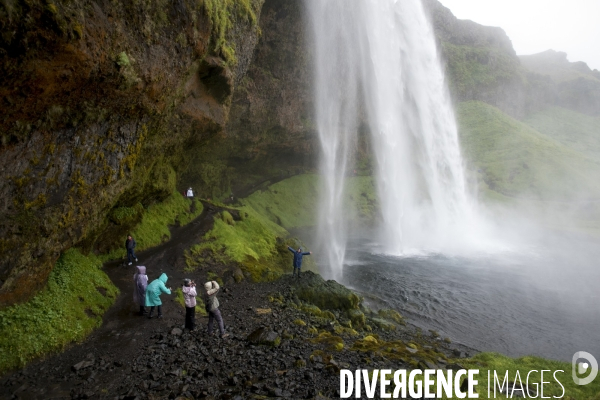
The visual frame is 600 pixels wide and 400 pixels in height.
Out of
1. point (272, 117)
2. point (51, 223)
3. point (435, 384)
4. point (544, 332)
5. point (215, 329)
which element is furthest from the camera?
point (272, 117)

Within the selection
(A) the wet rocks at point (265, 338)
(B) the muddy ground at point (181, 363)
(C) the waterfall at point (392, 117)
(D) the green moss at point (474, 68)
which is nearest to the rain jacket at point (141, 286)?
(B) the muddy ground at point (181, 363)

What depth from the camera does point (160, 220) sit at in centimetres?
2086

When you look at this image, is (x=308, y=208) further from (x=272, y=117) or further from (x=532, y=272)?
(x=532, y=272)

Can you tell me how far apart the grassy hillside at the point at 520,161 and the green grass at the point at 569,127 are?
1759 centimetres

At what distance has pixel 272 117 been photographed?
36.5 m

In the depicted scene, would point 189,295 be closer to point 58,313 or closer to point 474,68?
point 58,313

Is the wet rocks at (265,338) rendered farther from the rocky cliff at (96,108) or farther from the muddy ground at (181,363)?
the rocky cliff at (96,108)

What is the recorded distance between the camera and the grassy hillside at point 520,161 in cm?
6384

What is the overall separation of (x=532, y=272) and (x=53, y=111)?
32.6m

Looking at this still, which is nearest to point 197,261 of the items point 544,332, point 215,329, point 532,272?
point 215,329

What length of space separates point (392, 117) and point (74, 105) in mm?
36831

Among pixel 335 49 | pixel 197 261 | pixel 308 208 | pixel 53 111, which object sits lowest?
pixel 197 261

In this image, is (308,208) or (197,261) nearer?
(197,261)

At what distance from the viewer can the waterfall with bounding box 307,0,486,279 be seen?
121 ft
